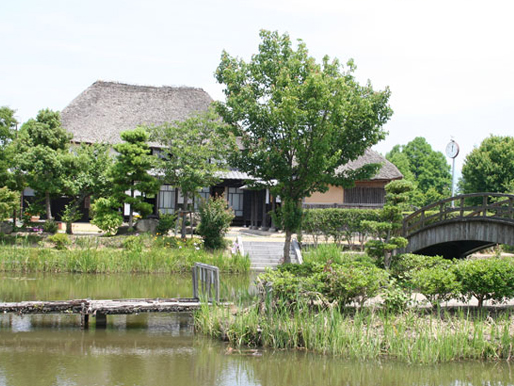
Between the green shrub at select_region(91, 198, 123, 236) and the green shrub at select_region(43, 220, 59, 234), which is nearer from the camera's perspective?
the green shrub at select_region(91, 198, 123, 236)

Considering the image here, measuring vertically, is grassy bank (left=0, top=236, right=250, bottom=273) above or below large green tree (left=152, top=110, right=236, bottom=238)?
below

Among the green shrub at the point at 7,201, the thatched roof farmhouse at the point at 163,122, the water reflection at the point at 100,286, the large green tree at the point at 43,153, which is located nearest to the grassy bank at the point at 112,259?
the water reflection at the point at 100,286

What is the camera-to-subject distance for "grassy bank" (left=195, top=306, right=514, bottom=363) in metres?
9.56

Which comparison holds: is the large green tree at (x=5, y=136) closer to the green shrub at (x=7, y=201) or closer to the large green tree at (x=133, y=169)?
the green shrub at (x=7, y=201)

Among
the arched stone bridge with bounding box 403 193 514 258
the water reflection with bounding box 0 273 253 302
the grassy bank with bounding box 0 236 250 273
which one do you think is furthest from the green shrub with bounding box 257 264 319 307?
the grassy bank with bounding box 0 236 250 273

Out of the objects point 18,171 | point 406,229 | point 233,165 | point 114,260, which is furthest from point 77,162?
point 406,229

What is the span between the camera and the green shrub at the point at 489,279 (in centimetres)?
1128

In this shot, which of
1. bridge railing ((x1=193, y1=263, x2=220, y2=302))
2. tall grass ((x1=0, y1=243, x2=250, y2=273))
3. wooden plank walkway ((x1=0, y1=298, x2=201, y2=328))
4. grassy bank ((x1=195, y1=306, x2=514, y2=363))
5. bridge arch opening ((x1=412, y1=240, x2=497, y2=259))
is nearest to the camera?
grassy bank ((x1=195, y1=306, x2=514, y2=363))

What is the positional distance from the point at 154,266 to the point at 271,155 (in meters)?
7.38

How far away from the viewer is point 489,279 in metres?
11.2

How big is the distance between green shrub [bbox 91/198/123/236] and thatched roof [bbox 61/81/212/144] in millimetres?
9848

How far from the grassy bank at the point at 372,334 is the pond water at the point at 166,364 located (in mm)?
197

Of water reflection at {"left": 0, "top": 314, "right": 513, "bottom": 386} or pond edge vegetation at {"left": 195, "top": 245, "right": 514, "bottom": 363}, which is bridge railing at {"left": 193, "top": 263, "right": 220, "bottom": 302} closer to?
pond edge vegetation at {"left": 195, "top": 245, "right": 514, "bottom": 363}

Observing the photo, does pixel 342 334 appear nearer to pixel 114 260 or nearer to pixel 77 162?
pixel 114 260
